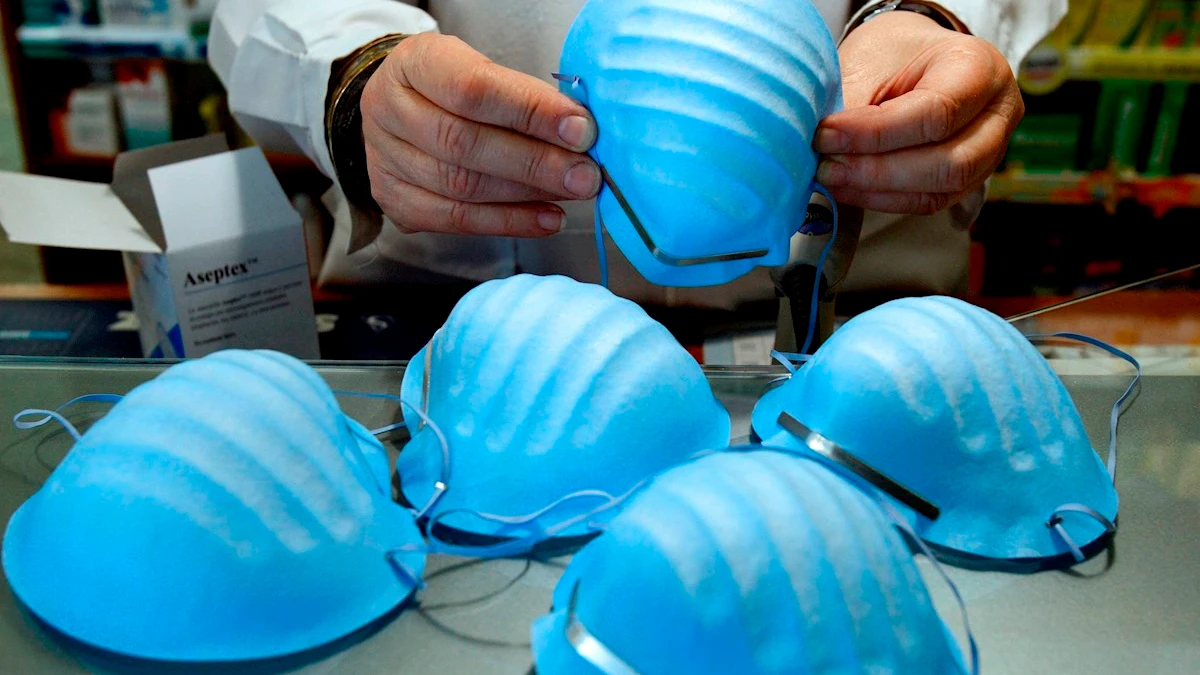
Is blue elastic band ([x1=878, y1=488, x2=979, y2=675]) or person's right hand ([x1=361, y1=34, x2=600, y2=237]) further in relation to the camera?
person's right hand ([x1=361, y1=34, x2=600, y2=237])

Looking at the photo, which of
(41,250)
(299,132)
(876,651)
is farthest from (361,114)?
(41,250)

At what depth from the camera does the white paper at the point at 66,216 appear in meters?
0.71

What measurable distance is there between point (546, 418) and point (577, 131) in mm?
166

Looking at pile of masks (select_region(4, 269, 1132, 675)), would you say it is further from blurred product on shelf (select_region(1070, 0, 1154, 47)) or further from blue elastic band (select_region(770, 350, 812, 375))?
blurred product on shelf (select_region(1070, 0, 1154, 47))

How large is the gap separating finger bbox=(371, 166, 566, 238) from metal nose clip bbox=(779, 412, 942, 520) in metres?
0.24

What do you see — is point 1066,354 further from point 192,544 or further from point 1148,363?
point 192,544

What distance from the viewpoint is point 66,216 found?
0.77 metres

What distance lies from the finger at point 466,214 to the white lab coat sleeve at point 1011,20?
0.33 m

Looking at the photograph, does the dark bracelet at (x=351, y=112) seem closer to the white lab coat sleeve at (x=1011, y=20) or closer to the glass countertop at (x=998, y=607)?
the glass countertop at (x=998, y=607)

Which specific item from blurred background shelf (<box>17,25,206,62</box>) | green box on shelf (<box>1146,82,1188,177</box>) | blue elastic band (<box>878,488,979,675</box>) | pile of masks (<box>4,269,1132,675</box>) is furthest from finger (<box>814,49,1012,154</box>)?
blurred background shelf (<box>17,25,206,62</box>)

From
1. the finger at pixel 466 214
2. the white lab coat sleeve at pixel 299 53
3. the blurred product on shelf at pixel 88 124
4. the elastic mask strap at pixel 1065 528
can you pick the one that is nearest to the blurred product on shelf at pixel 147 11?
the blurred product on shelf at pixel 88 124

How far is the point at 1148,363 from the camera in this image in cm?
72

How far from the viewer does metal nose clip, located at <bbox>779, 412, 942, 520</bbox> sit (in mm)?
514

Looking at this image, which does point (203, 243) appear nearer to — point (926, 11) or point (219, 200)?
point (219, 200)
